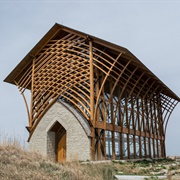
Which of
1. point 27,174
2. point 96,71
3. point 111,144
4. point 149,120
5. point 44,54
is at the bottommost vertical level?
point 27,174

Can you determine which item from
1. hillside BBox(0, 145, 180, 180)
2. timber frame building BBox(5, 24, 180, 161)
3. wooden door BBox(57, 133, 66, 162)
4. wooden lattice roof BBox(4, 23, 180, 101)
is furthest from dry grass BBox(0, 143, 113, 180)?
wooden door BBox(57, 133, 66, 162)

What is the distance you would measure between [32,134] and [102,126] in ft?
A: 16.4

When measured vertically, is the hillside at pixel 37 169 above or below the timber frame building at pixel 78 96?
below

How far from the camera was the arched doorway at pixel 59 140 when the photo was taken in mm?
19250

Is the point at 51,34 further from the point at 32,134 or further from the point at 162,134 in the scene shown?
the point at 162,134

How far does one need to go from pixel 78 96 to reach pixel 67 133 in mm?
2388

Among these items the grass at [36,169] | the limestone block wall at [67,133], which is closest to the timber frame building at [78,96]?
the limestone block wall at [67,133]

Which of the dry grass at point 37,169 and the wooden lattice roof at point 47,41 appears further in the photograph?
the wooden lattice roof at point 47,41

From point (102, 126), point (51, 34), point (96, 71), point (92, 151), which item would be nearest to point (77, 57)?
point (96, 71)

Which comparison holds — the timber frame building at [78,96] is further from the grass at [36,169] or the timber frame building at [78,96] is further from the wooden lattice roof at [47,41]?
the grass at [36,169]

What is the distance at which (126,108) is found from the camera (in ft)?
71.6

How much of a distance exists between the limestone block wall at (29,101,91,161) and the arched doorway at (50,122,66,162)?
0.29 meters

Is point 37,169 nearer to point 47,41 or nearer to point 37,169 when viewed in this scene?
point 37,169

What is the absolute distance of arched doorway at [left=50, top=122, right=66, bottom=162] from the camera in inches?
758
